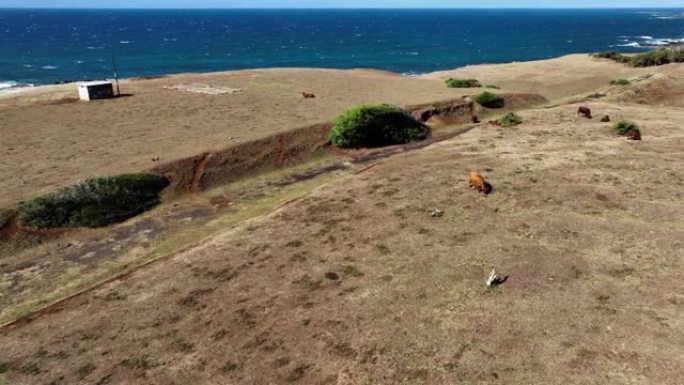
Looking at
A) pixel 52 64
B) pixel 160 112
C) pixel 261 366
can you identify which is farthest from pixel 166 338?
pixel 52 64

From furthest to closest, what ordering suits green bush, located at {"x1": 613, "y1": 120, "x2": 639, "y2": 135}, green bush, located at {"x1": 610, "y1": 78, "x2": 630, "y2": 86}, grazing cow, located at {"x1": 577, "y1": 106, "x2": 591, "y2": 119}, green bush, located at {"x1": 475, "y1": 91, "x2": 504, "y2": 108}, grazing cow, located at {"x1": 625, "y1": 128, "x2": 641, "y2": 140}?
1. green bush, located at {"x1": 610, "y1": 78, "x2": 630, "y2": 86}
2. green bush, located at {"x1": 475, "y1": 91, "x2": 504, "y2": 108}
3. grazing cow, located at {"x1": 577, "y1": 106, "x2": 591, "y2": 119}
4. green bush, located at {"x1": 613, "y1": 120, "x2": 639, "y2": 135}
5. grazing cow, located at {"x1": 625, "y1": 128, "x2": 641, "y2": 140}

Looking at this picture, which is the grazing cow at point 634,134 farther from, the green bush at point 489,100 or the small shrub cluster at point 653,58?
the small shrub cluster at point 653,58

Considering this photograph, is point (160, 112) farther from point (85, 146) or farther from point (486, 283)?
point (486, 283)

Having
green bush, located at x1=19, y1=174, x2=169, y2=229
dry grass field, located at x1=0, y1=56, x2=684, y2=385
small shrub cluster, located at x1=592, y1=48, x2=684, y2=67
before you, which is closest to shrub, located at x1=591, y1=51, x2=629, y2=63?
small shrub cluster, located at x1=592, y1=48, x2=684, y2=67

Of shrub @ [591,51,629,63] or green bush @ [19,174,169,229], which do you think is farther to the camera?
shrub @ [591,51,629,63]

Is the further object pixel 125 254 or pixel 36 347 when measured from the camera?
pixel 125 254

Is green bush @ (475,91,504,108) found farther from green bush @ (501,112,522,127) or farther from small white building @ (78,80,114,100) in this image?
small white building @ (78,80,114,100)

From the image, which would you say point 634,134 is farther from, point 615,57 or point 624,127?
point 615,57
